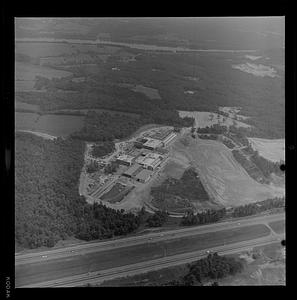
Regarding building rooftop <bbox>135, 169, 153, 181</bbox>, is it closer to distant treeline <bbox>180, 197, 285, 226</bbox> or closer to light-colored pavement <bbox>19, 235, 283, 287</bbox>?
distant treeline <bbox>180, 197, 285, 226</bbox>

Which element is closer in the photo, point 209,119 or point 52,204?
point 52,204

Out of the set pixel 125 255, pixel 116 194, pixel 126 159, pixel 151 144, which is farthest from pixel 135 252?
pixel 151 144

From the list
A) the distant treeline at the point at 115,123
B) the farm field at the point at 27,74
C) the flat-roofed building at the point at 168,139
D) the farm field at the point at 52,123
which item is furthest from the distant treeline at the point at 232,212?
the farm field at the point at 27,74

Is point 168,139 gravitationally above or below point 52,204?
above

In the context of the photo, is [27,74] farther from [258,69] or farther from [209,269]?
[209,269]

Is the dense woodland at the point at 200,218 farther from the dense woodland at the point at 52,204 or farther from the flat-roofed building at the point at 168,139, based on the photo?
the flat-roofed building at the point at 168,139
